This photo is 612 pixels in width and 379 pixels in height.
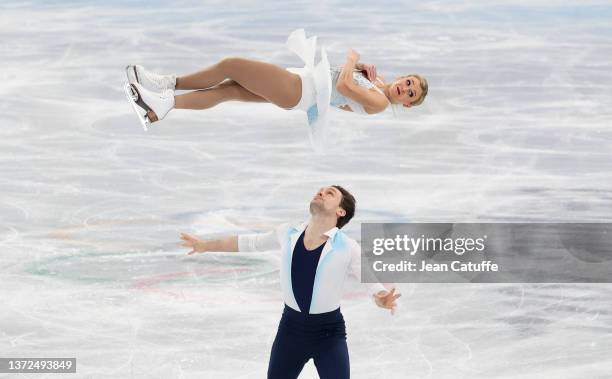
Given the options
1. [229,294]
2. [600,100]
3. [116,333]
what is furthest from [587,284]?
[600,100]

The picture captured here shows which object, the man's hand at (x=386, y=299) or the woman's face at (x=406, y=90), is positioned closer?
the man's hand at (x=386, y=299)

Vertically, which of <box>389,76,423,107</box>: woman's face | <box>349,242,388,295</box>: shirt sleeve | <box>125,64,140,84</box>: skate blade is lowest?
<box>349,242,388,295</box>: shirt sleeve

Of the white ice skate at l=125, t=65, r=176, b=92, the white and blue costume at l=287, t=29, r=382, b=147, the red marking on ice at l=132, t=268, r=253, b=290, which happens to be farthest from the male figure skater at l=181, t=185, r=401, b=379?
the red marking on ice at l=132, t=268, r=253, b=290

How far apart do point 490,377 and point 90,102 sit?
5.89 metres

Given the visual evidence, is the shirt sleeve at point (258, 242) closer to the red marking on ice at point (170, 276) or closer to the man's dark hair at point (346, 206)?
the man's dark hair at point (346, 206)

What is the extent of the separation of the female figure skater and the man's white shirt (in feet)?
2.41

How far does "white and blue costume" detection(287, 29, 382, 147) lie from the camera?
19.4 feet

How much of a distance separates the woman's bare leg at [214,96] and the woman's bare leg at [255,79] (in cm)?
6

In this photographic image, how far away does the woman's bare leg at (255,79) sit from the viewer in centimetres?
592

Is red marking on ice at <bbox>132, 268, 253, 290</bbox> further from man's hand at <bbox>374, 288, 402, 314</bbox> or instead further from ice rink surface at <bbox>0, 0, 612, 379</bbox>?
man's hand at <bbox>374, 288, 402, 314</bbox>

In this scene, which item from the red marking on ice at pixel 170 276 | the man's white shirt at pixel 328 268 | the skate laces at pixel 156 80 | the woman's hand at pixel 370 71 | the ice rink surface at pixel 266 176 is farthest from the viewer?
the red marking on ice at pixel 170 276

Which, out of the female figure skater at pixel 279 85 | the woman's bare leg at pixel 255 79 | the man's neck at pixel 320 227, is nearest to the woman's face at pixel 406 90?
the female figure skater at pixel 279 85

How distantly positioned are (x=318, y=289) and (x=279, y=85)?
113 cm

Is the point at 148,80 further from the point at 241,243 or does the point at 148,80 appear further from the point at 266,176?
the point at 266,176
